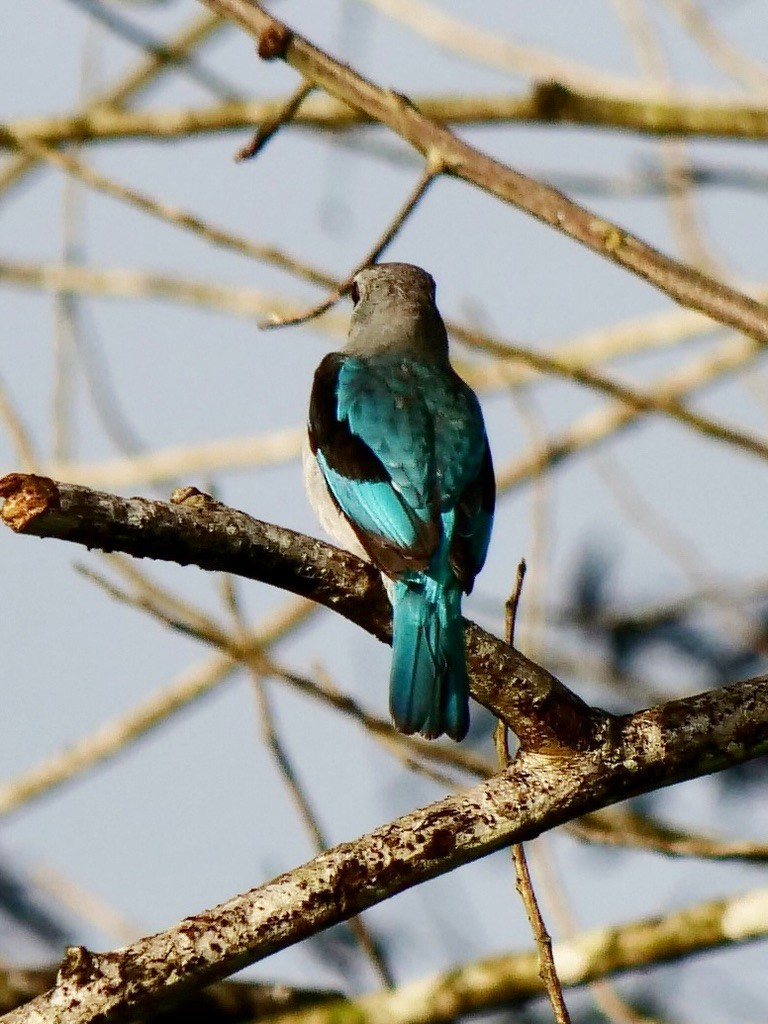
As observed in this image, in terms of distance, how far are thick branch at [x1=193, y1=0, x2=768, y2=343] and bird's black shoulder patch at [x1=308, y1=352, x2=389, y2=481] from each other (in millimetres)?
1190

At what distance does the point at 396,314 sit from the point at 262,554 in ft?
9.08

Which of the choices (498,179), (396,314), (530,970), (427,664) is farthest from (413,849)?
(396,314)

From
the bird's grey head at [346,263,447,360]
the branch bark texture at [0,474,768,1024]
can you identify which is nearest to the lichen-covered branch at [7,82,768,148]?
the bird's grey head at [346,263,447,360]

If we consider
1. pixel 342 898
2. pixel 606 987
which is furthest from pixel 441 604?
pixel 606 987

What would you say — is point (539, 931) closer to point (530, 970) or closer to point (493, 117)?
point (530, 970)

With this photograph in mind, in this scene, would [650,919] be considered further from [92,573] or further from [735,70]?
[735,70]

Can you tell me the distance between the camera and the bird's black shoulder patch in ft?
15.3

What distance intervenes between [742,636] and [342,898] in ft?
11.8

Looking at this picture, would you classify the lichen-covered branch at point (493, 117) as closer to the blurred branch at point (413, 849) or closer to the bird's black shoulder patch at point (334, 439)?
the bird's black shoulder patch at point (334, 439)

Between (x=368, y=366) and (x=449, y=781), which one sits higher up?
(x=368, y=366)

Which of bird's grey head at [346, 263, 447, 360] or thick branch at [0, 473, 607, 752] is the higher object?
bird's grey head at [346, 263, 447, 360]

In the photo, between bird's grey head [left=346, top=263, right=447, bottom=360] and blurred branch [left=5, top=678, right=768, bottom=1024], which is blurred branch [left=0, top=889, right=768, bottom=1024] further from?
bird's grey head [left=346, top=263, right=447, bottom=360]

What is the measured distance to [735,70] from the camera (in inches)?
249

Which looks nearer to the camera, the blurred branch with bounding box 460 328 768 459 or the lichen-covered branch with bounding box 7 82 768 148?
the blurred branch with bounding box 460 328 768 459
